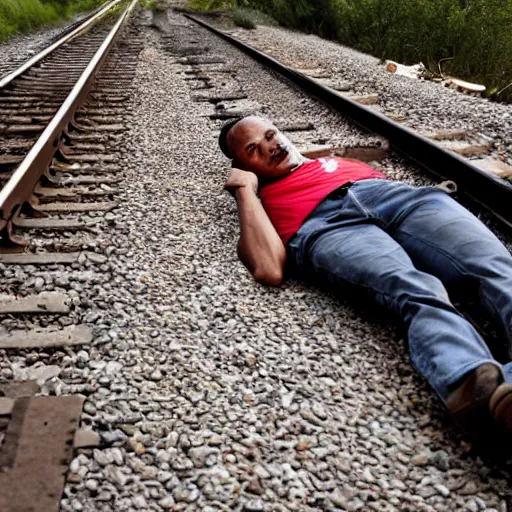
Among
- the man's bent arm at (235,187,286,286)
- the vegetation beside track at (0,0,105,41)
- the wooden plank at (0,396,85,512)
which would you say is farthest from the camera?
the vegetation beside track at (0,0,105,41)

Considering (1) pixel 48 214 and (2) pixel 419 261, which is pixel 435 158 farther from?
(1) pixel 48 214

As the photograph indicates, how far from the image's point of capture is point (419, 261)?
2371mm

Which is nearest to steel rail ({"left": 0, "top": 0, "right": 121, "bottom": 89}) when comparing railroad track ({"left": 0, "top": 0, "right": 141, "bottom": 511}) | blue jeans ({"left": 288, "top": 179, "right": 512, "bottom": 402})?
railroad track ({"left": 0, "top": 0, "right": 141, "bottom": 511})

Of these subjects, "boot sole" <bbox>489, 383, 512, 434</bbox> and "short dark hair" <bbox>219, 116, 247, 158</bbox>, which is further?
"short dark hair" <bbox>219, 116, 247, 158</bbox>

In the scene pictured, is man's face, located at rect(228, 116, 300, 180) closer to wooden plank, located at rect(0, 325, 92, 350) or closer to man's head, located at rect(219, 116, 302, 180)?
man's head, located at rect(219, 116, 302, 180)

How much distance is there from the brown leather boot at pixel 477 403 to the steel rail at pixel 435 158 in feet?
4.76

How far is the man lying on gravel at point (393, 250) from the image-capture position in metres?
1.66

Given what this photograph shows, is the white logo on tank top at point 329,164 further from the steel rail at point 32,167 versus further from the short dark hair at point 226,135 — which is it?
the steel rail at point 32,167

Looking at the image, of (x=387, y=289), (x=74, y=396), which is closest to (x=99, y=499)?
(x=74, y=396)

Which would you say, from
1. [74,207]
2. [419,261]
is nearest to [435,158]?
[419,261]

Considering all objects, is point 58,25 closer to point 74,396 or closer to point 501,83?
point 501,83

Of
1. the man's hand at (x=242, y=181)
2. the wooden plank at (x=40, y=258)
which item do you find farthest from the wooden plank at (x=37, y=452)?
the man's hand at (x=242, y=181)

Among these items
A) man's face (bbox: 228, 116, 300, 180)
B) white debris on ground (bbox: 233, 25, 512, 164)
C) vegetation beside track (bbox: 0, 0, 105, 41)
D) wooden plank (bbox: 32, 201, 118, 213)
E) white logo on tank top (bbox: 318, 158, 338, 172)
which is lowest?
white debris on ground (bbox: 233, 25, 512, 164)

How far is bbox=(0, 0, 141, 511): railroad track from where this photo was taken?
1568 millimetres
